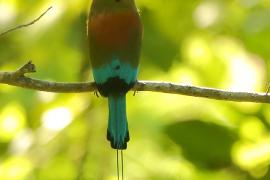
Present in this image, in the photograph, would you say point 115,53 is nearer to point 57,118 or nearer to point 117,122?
point 117,122

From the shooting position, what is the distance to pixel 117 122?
157 inches

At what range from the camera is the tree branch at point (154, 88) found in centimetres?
377

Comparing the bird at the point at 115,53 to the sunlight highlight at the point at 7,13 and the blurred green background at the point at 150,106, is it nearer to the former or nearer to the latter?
the blurred green background at the point at 150,106

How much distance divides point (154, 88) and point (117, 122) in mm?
204

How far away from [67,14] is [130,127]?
551 millimetres

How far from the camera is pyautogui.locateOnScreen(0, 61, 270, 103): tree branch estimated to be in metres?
3.77

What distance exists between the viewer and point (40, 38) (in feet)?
13.4

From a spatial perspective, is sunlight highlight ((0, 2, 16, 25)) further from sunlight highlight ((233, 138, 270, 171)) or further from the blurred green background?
sunlight highlight ((233, 138, 270, 171))

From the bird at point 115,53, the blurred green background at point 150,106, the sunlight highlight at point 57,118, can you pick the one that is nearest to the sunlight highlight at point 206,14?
the blurred green background at point 150,106

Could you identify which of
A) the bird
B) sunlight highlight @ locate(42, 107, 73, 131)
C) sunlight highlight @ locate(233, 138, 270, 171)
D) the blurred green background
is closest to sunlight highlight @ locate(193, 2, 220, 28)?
the blurred green background

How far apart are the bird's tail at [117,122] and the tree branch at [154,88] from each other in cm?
8

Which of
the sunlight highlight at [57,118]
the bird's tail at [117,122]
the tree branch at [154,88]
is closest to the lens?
the tree branch at [154,88]

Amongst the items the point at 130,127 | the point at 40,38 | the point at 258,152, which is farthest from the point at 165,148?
the point at 40,38

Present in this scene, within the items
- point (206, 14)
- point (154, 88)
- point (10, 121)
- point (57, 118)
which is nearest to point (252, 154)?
point (154, 88)
